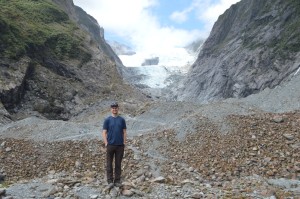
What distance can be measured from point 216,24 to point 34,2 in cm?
9553

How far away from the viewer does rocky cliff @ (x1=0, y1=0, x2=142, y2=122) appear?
42.6 meters

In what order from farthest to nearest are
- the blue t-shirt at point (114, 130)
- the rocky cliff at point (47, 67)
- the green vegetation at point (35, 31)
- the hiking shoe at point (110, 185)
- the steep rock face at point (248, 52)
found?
the steep rock face at point (248, 52) → the green vegetation at point (35, 31) → the rocky cliff at point (47, 67) → the blue t-shirt at point (114, 130) → the hiking shoe at point (110, 185)

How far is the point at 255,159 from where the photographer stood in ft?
52.1

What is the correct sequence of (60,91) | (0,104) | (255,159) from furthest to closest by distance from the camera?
(60,91) < (0,104) < (255,159)

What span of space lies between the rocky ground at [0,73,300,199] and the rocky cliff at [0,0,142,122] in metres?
15.7

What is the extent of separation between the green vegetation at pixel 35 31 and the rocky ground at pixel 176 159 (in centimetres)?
2534

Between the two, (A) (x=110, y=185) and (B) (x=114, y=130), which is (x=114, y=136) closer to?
(B) (x=114, y=130)

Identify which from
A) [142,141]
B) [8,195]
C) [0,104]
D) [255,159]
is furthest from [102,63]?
[8,195]

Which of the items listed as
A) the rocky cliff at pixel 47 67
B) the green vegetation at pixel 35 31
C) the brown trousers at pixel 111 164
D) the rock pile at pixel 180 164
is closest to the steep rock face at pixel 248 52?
the rocky cliff at pixel 47 67

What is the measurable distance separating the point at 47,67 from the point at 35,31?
6.63m

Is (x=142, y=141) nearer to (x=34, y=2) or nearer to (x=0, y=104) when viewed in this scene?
(x=0, y=104)

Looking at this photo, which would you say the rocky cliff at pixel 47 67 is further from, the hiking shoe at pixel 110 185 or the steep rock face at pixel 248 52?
the steep rock face at pixel 248 52

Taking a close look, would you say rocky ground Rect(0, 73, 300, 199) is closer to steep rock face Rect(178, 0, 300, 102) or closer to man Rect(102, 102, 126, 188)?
man Rect(102, 102, 126, 188)

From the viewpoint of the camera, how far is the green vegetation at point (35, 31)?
160 feet
